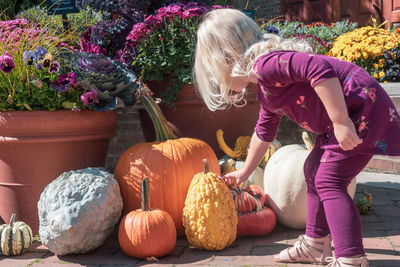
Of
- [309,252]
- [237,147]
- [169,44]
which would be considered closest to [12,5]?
[169,44]

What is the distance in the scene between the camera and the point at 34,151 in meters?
2.79

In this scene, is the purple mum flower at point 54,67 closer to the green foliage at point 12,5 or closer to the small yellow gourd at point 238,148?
the small yellow gourd at point 238,148

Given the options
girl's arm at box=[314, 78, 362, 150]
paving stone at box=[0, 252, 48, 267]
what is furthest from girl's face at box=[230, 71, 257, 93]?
paving stone at box=[0, 252, 48, 267]

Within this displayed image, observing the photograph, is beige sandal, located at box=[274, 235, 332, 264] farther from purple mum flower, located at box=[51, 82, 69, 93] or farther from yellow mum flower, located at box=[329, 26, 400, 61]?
yellow mum flower, located at box=[329, 26, 400, 61]

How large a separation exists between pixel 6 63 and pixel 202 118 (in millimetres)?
1321

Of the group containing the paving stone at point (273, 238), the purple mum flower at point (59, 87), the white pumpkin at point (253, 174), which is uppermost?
the purple mum flower at point (59, 87)

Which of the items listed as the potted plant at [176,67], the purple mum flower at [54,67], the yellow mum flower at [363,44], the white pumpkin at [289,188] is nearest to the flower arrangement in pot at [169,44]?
the potted plant at [176,67]

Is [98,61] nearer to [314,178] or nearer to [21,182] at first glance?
[21,182]

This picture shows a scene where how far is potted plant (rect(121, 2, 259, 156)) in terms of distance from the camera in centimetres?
328

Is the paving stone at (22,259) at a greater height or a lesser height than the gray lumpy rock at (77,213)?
lesser

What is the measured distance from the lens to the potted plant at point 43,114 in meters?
2.76

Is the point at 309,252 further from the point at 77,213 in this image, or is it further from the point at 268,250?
the point at 77,213

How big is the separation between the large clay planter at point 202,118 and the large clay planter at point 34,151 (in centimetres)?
65

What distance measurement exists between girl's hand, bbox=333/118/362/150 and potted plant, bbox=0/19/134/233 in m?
1.42
